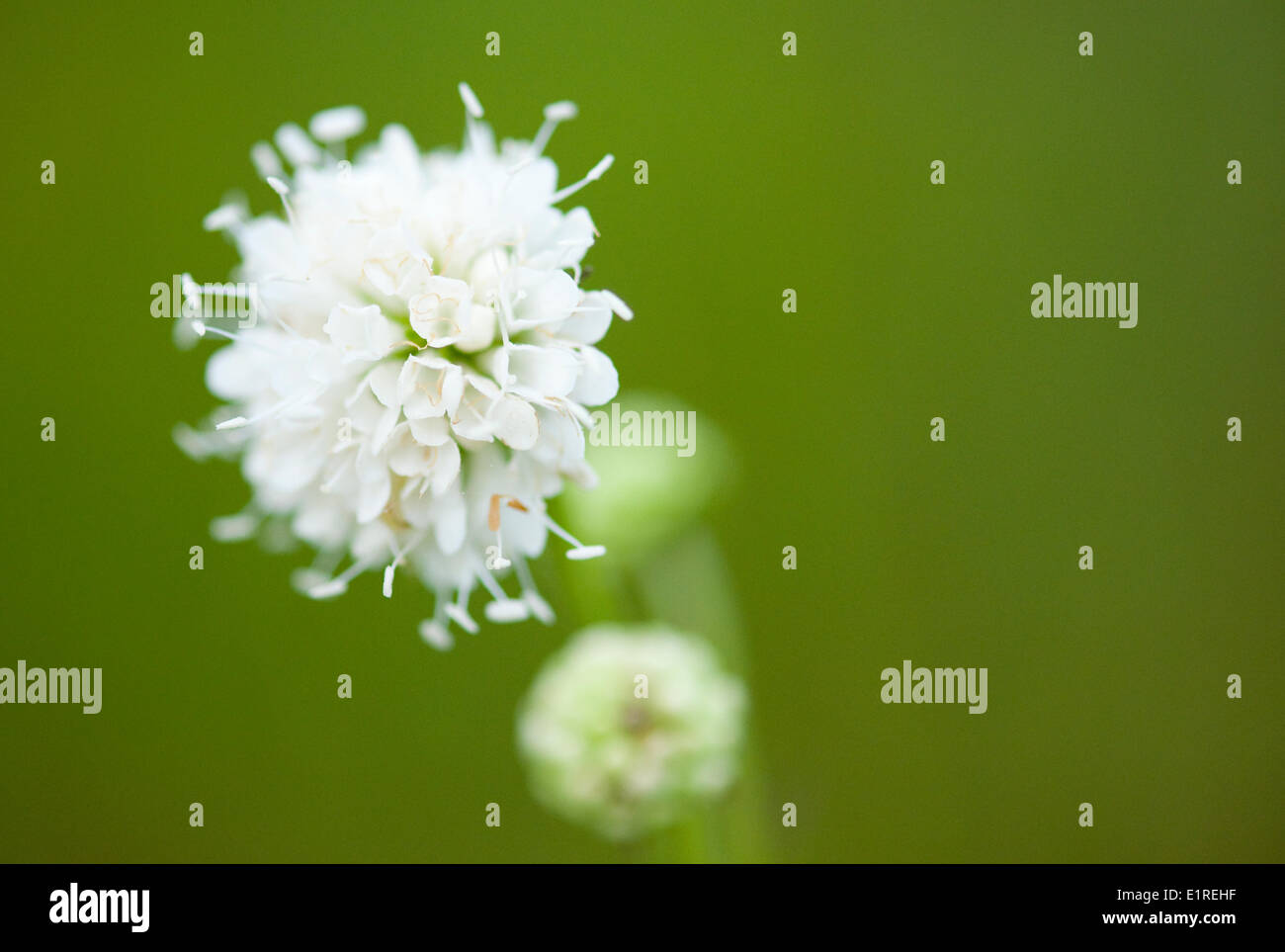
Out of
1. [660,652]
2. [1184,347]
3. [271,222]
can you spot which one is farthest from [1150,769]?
[271,222]

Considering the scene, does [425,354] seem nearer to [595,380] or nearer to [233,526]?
[595,380]

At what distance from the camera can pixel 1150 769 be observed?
1204 millimetres

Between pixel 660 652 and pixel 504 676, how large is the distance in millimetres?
252

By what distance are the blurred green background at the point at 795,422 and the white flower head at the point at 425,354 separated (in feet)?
1.05

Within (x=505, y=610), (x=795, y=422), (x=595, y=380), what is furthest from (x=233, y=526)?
(x=795, y=422)

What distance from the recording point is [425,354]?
0.76 metres

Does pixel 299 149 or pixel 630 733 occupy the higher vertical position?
pixel 299 149

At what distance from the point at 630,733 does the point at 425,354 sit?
17.0 inches

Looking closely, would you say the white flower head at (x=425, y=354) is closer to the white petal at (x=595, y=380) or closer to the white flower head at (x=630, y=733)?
the white petal at (x=595, y=380)

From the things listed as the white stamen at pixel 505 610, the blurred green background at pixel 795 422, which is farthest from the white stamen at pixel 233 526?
the white stamen at pixel 505 610

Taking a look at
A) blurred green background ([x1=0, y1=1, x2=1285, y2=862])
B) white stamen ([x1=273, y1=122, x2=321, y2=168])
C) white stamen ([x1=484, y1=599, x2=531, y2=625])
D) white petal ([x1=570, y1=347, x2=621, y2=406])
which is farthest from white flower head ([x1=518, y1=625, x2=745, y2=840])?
white stamen ([x1=273, y1=122, x2=321, y2=168])

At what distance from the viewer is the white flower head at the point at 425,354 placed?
0.75m
